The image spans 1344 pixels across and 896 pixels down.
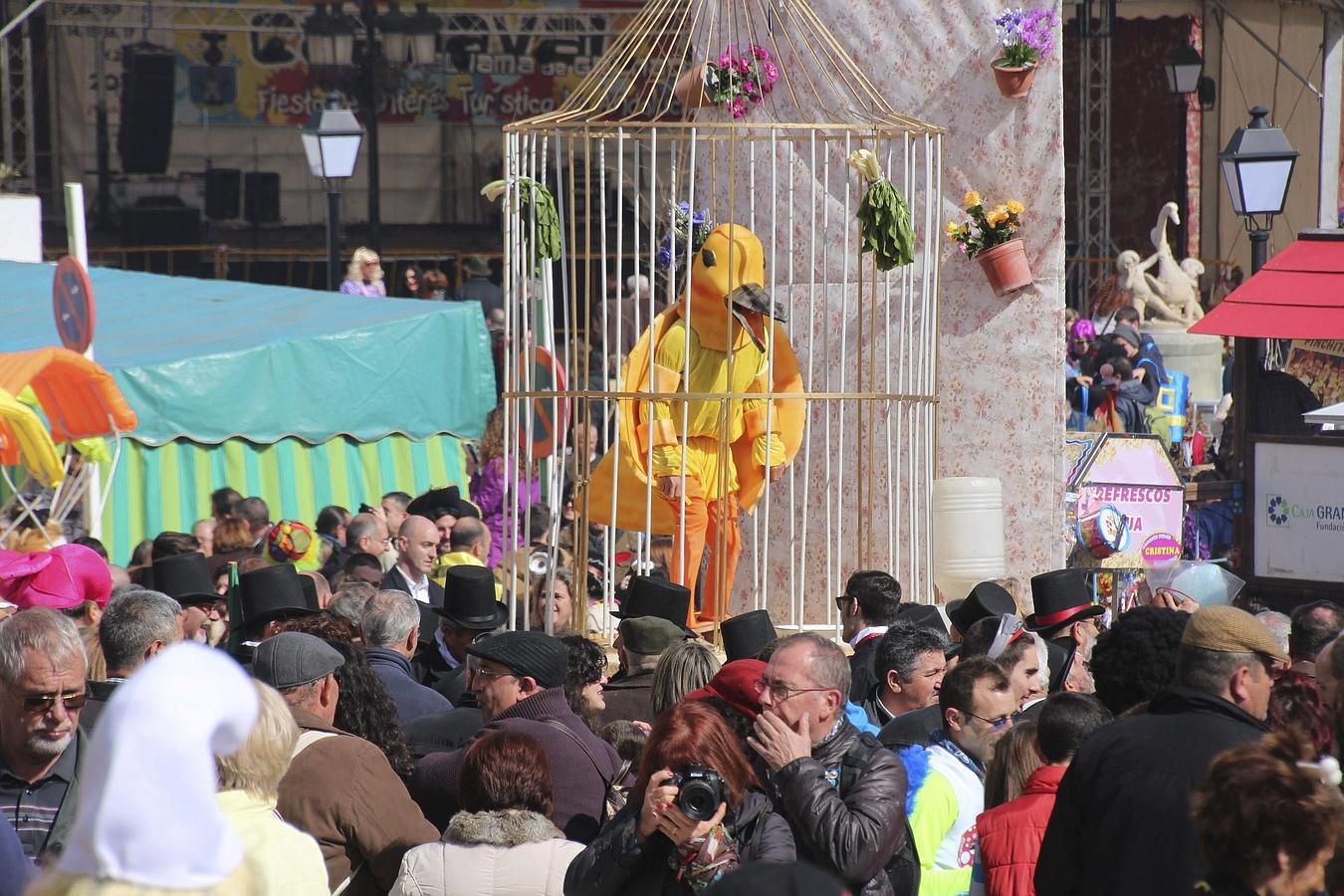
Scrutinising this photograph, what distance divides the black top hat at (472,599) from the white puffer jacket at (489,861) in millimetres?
2202

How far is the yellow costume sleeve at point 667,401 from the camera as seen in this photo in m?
7.20

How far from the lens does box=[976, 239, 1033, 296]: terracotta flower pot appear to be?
7.94 meters

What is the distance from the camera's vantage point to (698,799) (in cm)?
326

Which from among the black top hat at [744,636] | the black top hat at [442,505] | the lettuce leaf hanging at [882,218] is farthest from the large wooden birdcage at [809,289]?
the black top hat at [744,636]

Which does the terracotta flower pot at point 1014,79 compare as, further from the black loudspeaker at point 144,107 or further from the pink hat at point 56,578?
the black loudspeaker at point 144,107

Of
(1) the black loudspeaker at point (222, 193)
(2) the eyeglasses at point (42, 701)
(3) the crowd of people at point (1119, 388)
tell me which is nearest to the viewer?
(2) the eyeglasses at point (42, 701)

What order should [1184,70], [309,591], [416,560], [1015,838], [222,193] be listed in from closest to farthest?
[1015,838] → [309,591] → [416,560] → [1184,70] → [222,193]

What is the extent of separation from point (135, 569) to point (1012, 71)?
414 centimetres

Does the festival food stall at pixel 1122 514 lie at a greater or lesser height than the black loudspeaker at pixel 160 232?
lesser

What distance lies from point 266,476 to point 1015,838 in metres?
8.24

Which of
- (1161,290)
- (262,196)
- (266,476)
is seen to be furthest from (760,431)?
(262,196)

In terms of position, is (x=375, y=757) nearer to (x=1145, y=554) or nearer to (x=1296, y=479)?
(x=1145, y=554)

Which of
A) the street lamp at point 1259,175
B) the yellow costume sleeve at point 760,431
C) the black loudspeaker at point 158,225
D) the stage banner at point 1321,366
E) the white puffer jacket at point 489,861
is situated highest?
the black loudspeaker at point 158,225

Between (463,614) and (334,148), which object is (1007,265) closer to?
(463,614)
